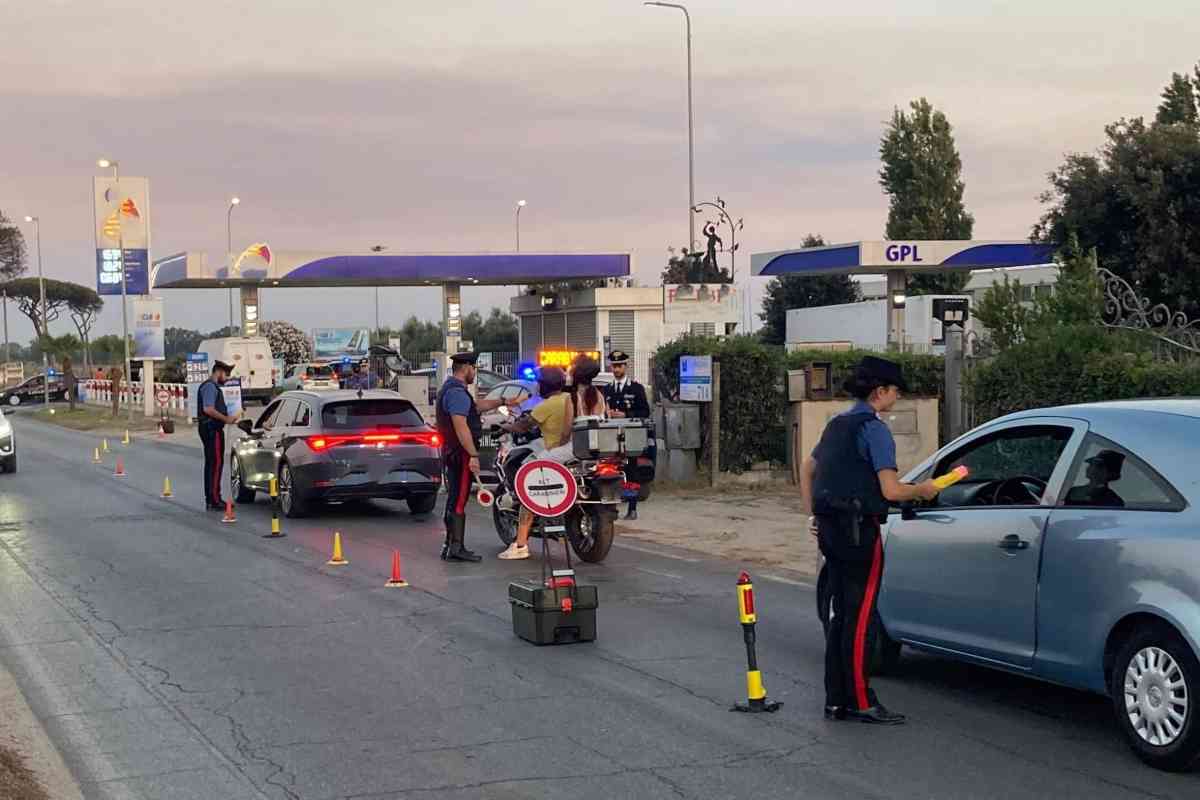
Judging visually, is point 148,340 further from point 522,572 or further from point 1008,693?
point 1008,693

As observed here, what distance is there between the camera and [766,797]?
20.6 ft

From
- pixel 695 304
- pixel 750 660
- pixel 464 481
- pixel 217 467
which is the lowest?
pixel 750 660

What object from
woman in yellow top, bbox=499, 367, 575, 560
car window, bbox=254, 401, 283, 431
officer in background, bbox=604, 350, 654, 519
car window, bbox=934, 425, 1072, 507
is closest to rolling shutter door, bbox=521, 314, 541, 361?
car window, bbox=254, 401, 283, 431

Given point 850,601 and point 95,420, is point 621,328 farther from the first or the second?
point 850,601

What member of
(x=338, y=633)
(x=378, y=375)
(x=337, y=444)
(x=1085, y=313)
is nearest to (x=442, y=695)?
(x=338, y=633)

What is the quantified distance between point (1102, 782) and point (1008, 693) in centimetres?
185

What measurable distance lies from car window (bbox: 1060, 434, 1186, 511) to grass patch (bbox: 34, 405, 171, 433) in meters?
40.9

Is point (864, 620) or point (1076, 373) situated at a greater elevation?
point (1076, 373)

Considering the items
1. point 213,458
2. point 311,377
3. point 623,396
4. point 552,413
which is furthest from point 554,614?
point 311,377

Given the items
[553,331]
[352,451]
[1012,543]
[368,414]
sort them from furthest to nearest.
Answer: [553,331] < [368,414] < [352,451] < [1012,543]

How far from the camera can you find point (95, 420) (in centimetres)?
5088

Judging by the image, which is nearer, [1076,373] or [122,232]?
[1076,373]

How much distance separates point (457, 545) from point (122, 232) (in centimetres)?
3716

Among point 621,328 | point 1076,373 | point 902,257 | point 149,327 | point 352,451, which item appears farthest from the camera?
point 149,327
